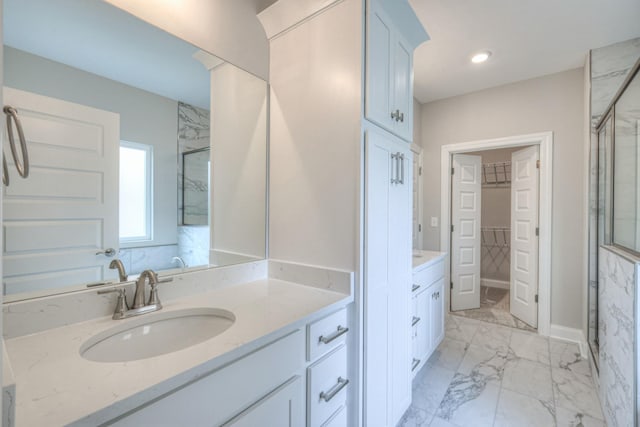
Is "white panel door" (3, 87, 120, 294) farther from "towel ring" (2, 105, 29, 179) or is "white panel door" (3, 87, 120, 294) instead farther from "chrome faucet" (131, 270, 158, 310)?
"chrome faucet" (131, 270, 158, 310)

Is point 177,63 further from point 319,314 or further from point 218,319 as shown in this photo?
point 319,314

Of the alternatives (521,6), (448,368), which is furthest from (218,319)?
(521,6)

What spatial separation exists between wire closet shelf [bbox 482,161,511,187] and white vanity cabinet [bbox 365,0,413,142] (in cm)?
354

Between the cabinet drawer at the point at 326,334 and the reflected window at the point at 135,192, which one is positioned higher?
the reflected window at the point at 135,192

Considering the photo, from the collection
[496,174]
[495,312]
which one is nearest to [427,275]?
[495,312]

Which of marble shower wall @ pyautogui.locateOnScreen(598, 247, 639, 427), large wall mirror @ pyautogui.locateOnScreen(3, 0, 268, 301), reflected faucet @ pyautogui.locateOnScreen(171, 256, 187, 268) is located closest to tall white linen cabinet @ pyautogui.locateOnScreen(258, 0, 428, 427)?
large wall mirror @ pyautogui.locateOnScreen(3, 0, 268, 301)

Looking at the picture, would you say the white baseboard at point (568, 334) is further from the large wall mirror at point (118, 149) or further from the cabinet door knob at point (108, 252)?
the cabinet door knob at point (108, 252)

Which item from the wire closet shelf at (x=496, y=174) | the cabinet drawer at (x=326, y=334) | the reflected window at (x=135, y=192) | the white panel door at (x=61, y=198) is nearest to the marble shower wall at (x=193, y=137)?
the reflected window at (x=135, y=192)

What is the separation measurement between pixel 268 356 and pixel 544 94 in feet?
11.4

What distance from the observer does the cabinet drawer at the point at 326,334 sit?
3.65ft

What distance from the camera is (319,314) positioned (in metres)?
1.14

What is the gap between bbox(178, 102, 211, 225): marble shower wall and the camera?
4.58 feet

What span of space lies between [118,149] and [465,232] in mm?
3578

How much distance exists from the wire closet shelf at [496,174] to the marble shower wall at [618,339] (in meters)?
2.95
